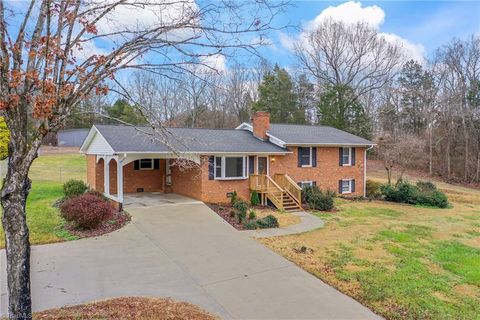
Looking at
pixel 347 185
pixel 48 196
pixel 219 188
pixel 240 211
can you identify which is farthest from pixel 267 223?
pixel 48 196

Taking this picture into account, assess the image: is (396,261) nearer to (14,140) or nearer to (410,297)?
(410,297)

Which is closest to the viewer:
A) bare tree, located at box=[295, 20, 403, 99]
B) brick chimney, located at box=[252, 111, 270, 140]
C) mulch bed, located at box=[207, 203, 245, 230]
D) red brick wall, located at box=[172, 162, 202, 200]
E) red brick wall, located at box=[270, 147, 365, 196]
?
mulch bed, located at box=[207, 203, 245, 230]

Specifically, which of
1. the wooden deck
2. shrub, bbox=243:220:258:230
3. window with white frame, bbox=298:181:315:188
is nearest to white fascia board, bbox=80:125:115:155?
shrub, bbox=243:220:258:230

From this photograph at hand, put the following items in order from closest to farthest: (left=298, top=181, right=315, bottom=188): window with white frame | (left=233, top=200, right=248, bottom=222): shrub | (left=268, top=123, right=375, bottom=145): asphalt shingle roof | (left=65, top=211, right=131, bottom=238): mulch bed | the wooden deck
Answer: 1. (left=65, top=211, right=131, bottom=238): mulch bed
2. (left=233, top=200, right=248, bottom=222): shrub
3. the wooden deck
4. (left=298, top=181, right=315, bottom=188): window with white frame
5. (left=268, top=123, right=375, bottom=145): asphalt shingle roof

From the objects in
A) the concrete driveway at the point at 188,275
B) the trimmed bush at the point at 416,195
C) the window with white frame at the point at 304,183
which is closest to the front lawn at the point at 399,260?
the concrete driveway at the point at 188,275

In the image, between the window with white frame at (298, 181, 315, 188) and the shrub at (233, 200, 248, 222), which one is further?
the window with white frame at (298, 181, 315, 188)

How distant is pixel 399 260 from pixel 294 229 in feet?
13.8

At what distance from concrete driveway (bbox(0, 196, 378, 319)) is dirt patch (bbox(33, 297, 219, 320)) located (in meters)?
0.40

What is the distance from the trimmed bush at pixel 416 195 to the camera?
20.5 meters

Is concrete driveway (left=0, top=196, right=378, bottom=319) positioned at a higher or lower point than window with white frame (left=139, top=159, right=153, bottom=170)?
lower

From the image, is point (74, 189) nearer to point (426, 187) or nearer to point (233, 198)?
point (233, 198)

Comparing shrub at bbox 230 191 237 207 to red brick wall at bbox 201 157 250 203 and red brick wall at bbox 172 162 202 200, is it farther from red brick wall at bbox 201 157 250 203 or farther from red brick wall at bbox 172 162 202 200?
red brick wall at bbox 172 162 202 200

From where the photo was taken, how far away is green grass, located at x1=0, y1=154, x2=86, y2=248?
35.1 feet

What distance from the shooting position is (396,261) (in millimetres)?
9422
